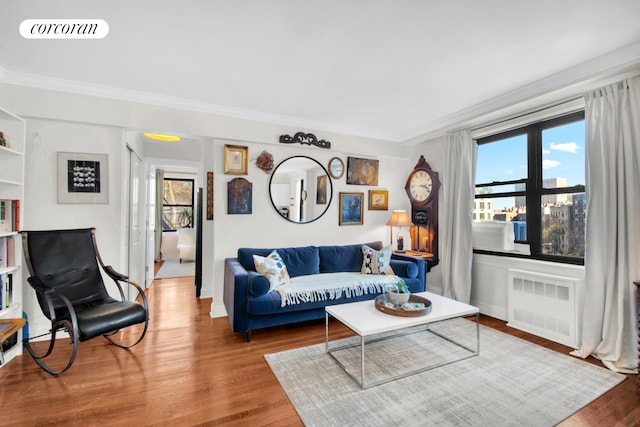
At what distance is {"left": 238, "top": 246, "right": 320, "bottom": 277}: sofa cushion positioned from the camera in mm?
3461

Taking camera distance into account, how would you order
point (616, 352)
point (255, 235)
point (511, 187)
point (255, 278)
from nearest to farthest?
point (616, 352) < point (255, 278) < point (511, 187) < point (255, 235)

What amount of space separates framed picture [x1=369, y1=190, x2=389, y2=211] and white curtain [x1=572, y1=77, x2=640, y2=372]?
249 centimetres

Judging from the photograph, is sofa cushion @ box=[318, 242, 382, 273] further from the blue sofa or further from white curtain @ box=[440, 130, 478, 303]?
white curtain @ box=[440, 130, 478, 303]

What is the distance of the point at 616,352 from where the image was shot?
93.2 inches

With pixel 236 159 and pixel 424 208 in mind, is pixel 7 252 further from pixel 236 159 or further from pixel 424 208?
pixel 424 208

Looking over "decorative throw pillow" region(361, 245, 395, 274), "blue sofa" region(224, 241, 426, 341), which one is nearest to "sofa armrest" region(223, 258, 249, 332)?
"blue sofa" region(224, 241, 426, 341)

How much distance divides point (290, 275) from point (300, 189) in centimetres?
121

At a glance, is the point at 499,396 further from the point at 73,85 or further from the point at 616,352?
the point at 73,85

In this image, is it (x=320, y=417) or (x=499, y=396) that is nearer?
(x=320, y=417)

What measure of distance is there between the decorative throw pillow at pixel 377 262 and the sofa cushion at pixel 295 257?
642 millimetres

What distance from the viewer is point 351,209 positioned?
174 inches

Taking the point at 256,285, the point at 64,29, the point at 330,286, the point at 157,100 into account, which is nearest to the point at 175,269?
the point at 157,100

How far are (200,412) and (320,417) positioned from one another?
0.75m

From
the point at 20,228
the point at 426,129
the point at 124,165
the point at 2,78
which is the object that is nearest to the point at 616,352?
the point at 426,129
